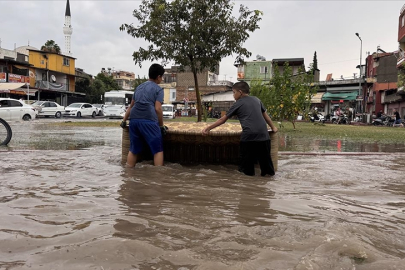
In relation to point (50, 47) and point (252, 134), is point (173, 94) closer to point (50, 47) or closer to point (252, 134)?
point (50, 47)

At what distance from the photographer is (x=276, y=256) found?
2064 millimetres

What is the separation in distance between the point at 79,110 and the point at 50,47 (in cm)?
1970

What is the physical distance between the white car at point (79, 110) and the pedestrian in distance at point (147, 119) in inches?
1183

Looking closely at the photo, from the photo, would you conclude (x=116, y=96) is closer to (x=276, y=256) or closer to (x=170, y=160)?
(x=170, y=160)

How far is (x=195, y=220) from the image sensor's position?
2760mm

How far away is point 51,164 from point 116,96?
97.9 feet

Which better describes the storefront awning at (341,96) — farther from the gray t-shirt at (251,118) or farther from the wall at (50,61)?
the gray t-shirt at (251,118)

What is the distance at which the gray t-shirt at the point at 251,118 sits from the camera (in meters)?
4.97

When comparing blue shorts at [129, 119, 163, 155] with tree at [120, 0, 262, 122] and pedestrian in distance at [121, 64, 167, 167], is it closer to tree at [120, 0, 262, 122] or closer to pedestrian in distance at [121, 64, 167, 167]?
pedestrian in distance at [121, 64, 167, 167]

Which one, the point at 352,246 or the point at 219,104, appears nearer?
the point at 352,246

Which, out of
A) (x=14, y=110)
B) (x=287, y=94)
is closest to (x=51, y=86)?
(x=14, y=110)

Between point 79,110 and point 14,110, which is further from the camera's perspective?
point 79,110

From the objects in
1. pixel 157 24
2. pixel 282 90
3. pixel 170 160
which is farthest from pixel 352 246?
pixel 282 90

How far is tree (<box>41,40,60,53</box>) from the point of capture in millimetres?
47781
